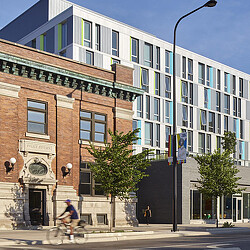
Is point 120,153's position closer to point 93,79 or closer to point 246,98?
point 93,79

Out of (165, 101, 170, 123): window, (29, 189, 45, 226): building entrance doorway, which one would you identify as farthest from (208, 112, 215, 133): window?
(29, 189, 45, 226): building entrance doorway

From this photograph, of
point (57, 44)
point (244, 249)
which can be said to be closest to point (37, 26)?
point (57, 44)

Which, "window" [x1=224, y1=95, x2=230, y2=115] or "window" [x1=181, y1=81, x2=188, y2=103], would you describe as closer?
"window" [x1=181, y1=81, x2=188, y2=103]

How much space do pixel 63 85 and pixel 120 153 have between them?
8.05 m

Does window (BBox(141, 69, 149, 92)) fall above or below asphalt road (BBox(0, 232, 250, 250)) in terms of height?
above

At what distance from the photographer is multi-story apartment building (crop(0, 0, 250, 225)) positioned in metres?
52.0

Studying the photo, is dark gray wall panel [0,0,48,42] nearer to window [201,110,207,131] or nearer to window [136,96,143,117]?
window [136,96,143,117]

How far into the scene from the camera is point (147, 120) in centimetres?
5616

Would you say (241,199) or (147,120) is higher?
(147,120)

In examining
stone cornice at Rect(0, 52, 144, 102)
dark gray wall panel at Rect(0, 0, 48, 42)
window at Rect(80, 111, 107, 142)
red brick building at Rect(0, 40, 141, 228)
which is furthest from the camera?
dark gray wall panel at Rect(0, 0, 48, 42)

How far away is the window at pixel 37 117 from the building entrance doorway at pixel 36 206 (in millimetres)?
3809

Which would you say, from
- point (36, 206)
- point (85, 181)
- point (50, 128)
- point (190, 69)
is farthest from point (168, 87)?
point (36, 206)

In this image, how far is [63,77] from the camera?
3100 centimetres

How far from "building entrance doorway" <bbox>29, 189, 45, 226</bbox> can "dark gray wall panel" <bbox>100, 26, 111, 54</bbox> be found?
27540mm
